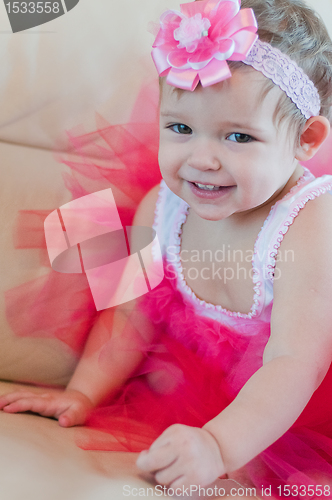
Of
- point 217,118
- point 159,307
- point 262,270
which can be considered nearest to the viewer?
point 217,118

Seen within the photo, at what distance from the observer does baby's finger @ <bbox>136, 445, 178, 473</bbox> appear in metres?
0.57

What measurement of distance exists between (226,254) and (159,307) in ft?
0.54

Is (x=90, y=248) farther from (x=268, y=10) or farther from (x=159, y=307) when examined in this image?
(x=268, y=10)

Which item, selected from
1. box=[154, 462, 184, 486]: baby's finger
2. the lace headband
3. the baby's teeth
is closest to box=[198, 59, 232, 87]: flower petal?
the lace headband

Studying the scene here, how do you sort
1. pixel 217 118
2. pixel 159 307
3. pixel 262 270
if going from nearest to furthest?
pixel 217 118
pixel 262 270
pixel 159 307

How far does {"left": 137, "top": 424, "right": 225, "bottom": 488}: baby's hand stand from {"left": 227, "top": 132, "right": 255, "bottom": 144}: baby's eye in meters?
Result: 0.37

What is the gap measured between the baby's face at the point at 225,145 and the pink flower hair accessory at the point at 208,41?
0.08ft

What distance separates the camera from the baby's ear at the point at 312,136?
0.73 metres

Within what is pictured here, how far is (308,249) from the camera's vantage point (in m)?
0.71

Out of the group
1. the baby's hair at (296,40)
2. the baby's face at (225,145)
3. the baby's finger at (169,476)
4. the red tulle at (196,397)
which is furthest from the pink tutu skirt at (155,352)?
the baby's hair at (296,40)

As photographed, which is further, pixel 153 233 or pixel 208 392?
pixel 153 233

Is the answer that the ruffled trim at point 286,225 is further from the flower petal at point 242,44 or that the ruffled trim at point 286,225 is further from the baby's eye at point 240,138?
the flower petal at point 242,44

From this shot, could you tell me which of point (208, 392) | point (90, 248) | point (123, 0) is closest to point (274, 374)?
point (208, 392)

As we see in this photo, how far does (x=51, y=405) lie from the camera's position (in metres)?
0.78
